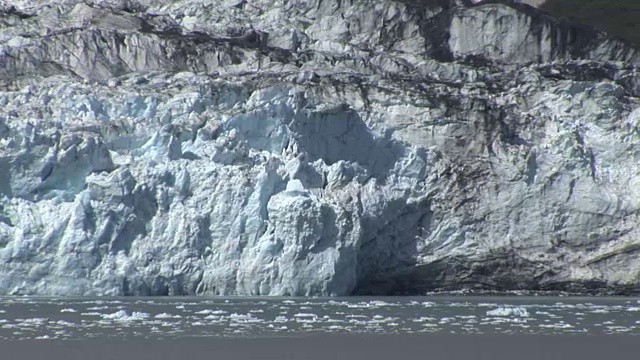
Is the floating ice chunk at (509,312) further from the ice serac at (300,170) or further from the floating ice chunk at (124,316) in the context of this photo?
the floating ice chunk at (124,316)

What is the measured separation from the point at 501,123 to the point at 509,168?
1431 mm

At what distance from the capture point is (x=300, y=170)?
2422cm

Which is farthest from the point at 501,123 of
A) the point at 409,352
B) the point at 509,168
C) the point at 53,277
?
the point at 409,352

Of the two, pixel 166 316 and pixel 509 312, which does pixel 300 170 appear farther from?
pixel 166 316

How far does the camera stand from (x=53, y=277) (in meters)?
22.6

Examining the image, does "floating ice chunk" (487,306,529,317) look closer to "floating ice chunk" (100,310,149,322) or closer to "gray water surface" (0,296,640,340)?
"gray water surface" (0,296,640,340)

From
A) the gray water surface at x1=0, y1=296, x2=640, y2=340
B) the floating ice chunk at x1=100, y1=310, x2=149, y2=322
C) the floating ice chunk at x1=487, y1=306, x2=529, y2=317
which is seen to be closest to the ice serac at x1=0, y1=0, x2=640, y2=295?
the gray water surface at x1=0, y1=296, x2=640, y2=340

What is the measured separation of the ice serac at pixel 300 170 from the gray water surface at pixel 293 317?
174 centimetres

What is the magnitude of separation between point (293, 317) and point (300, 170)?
698cm

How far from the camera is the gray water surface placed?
15797mm

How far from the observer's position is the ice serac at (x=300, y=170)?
23219 millimetres

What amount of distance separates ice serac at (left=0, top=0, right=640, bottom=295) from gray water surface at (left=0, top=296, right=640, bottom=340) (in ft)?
5.72

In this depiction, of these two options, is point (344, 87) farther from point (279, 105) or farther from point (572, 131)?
point (572, 131)

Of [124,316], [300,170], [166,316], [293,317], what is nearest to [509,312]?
[293,317]
